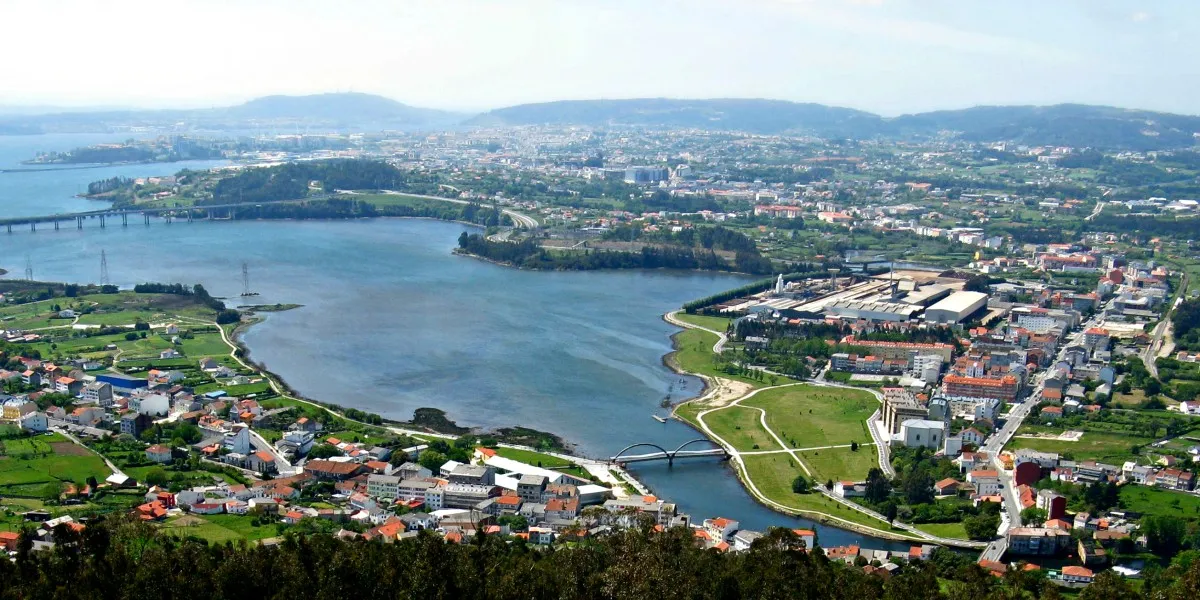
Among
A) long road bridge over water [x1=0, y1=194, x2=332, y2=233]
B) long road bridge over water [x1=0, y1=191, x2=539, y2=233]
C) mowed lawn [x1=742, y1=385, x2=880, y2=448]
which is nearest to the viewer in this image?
mowed lawn [x1=742, y1=385, x2=880, y2=448]

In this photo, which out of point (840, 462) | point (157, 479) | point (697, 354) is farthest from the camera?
point (697, 354)

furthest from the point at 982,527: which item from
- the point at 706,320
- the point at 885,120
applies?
the point at 885,120

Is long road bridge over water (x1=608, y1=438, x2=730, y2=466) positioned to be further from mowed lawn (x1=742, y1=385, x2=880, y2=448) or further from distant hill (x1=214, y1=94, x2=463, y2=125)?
distant hill (x1=214, y1=94, x2=463, y2=125)

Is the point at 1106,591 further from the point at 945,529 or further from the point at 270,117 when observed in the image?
the point at 270,117

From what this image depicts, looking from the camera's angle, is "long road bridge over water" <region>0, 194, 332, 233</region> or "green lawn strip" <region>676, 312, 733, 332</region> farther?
"long road bridge over water" <region>0, 194, 332, 233</region>

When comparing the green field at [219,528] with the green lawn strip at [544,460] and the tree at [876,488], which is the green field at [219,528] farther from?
the tree at [876,488]

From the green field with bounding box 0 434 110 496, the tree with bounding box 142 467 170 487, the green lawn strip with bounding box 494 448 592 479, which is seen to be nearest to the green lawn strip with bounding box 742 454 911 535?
the green lawn strip with bounding box 494 448 592 479

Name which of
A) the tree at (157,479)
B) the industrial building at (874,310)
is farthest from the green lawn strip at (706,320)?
the tree at (157,479)
